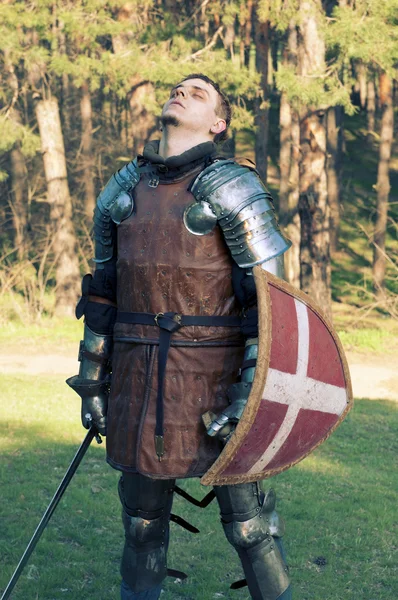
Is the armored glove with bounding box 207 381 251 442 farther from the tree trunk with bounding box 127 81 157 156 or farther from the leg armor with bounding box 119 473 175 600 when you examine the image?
the tree trunk with bounding box 127 81 157 156

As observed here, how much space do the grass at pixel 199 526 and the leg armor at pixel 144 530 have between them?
0.80 m

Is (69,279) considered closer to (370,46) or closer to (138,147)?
(138,147)

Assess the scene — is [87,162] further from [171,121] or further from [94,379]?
[171,121]

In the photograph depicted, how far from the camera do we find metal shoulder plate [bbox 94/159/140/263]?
340cm

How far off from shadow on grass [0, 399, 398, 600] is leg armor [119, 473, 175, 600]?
793 mm

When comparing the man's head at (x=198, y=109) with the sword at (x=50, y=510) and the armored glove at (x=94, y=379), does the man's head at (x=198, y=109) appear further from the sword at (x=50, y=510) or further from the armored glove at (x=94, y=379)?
the sword at (x=50, y=510)

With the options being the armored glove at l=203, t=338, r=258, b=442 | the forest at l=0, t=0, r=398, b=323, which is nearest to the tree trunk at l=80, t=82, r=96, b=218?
the forest at l=0, t=0, r=398, b=323

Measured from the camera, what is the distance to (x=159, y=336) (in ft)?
10.7

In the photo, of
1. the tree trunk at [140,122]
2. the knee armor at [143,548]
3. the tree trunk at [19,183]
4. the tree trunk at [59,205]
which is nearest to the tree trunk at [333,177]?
the tree trunk at [19,183]

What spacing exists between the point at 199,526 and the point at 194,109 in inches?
107

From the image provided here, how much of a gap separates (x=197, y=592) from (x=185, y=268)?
1.84 meters

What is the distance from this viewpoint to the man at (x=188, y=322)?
321cm

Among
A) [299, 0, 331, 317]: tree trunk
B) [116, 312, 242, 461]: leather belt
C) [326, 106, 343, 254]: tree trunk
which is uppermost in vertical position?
[116, 312, 242, 461]: leather belt

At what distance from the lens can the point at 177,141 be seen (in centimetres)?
335
